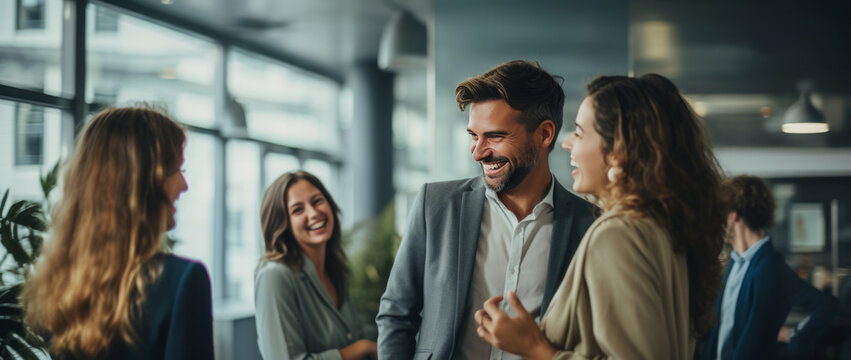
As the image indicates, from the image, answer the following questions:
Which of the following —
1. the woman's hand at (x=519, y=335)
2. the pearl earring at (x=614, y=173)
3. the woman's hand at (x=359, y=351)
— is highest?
the pearl earring at (x=614, y=173)

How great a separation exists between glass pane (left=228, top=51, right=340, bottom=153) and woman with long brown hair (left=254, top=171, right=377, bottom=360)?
149 inches

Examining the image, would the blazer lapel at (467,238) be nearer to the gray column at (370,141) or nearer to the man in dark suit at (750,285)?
the man in dark suit at (750,285)

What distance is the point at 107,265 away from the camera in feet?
4.22

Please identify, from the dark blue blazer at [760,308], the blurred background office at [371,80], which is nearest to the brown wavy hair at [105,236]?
the blurred background office at [371,80]

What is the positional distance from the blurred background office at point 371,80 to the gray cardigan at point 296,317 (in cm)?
82

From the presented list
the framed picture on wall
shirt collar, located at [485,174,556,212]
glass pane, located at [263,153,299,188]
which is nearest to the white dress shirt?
shirt collar, located at [485,174,556,212]

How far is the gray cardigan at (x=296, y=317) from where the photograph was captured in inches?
97.6

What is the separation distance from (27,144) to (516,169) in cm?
358

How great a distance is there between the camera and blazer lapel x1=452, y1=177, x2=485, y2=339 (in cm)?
173

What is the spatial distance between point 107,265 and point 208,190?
5.34 m

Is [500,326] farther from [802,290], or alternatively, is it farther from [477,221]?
[802,290]

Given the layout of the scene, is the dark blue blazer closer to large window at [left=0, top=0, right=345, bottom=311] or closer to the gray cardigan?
the gray cardigan

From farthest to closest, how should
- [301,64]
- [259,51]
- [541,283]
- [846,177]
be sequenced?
1. [301,64]
2. [259,51]
3. [846,177]
4. [541,283]

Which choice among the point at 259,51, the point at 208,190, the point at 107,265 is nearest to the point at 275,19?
the point at 259,51
